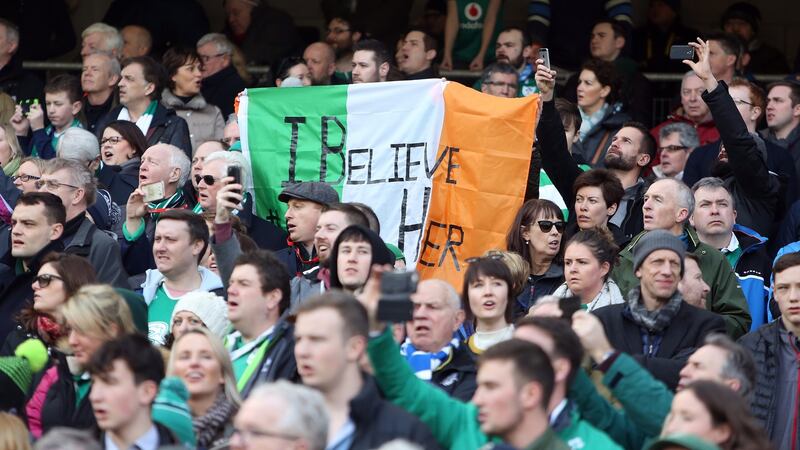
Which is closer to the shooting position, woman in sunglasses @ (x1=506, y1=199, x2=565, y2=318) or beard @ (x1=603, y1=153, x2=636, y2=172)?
woman in sunglasses @ (x1=506, y1=199, x2=565, y2=318)

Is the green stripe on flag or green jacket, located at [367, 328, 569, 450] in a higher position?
the green stripe on flag

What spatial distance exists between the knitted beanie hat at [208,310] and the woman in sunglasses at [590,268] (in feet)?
5.92

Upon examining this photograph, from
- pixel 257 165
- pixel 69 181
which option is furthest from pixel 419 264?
pixel 69 181

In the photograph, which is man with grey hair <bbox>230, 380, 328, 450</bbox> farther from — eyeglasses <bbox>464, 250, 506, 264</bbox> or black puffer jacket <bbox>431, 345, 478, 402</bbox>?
eyeglasses <bbox>464, 250, 506, 264</bbox>

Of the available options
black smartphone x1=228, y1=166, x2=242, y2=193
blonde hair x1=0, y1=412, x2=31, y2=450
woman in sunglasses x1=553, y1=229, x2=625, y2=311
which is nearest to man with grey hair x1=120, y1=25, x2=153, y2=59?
black smartphone x1=228, y1=166, x2=242, y2=193

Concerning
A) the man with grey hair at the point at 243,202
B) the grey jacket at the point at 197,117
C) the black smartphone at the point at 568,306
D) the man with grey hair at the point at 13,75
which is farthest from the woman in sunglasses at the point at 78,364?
the man with grey hair at the point at 13,75

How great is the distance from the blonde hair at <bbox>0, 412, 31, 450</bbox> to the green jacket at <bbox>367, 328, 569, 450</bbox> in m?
1.50

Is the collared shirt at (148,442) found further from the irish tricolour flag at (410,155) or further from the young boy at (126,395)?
the irish tricolour flag at (410,155)

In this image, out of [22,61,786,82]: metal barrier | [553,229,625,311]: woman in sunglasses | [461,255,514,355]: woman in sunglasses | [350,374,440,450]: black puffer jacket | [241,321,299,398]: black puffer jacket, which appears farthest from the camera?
[22,61,786,82]: metal barrier

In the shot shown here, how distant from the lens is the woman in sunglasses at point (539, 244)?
10.1 metres

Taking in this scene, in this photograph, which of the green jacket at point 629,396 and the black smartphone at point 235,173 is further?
the black smartphone at point 235,173

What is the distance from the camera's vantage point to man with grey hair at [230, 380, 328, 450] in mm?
6254

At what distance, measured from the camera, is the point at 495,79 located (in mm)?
12867

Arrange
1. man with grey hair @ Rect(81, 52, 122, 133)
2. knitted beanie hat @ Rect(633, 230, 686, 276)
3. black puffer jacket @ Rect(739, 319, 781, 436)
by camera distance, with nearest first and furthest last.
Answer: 1. black puffer jacket @ Rect(739, 319, 781, 436)
2. knitted beanie hat @ Rect(633, 230, 686, 276)
3. man with grey hair @ Rect(81, 52, 122, 133)
